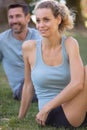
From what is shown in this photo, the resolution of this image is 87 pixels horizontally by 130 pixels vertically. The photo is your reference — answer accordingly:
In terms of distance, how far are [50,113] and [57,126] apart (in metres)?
0.15

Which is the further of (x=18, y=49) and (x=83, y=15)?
(x=83, y=15)

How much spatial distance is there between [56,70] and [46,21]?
0.42 meters

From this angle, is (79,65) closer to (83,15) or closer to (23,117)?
(23,117)

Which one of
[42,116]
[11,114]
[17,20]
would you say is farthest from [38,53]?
[17,20]

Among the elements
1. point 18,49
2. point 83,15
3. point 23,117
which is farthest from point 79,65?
point 83,15

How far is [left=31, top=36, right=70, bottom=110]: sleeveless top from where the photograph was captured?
405 cm

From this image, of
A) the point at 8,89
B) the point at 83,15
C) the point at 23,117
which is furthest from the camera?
the point at 83,15

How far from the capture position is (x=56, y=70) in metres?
4.05

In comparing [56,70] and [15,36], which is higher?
[56,70]

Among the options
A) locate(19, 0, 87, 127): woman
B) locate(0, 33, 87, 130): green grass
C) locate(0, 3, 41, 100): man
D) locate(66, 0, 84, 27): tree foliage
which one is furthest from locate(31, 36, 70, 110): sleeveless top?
locate(66, 0, 84, 27): tree foliage

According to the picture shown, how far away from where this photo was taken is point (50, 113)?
410cm

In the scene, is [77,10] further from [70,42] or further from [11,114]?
[70,42]

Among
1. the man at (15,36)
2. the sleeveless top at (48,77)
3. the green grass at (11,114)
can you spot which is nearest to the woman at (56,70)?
the sleeveless top at (48,77)

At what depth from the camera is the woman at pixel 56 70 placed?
3.92 metres
